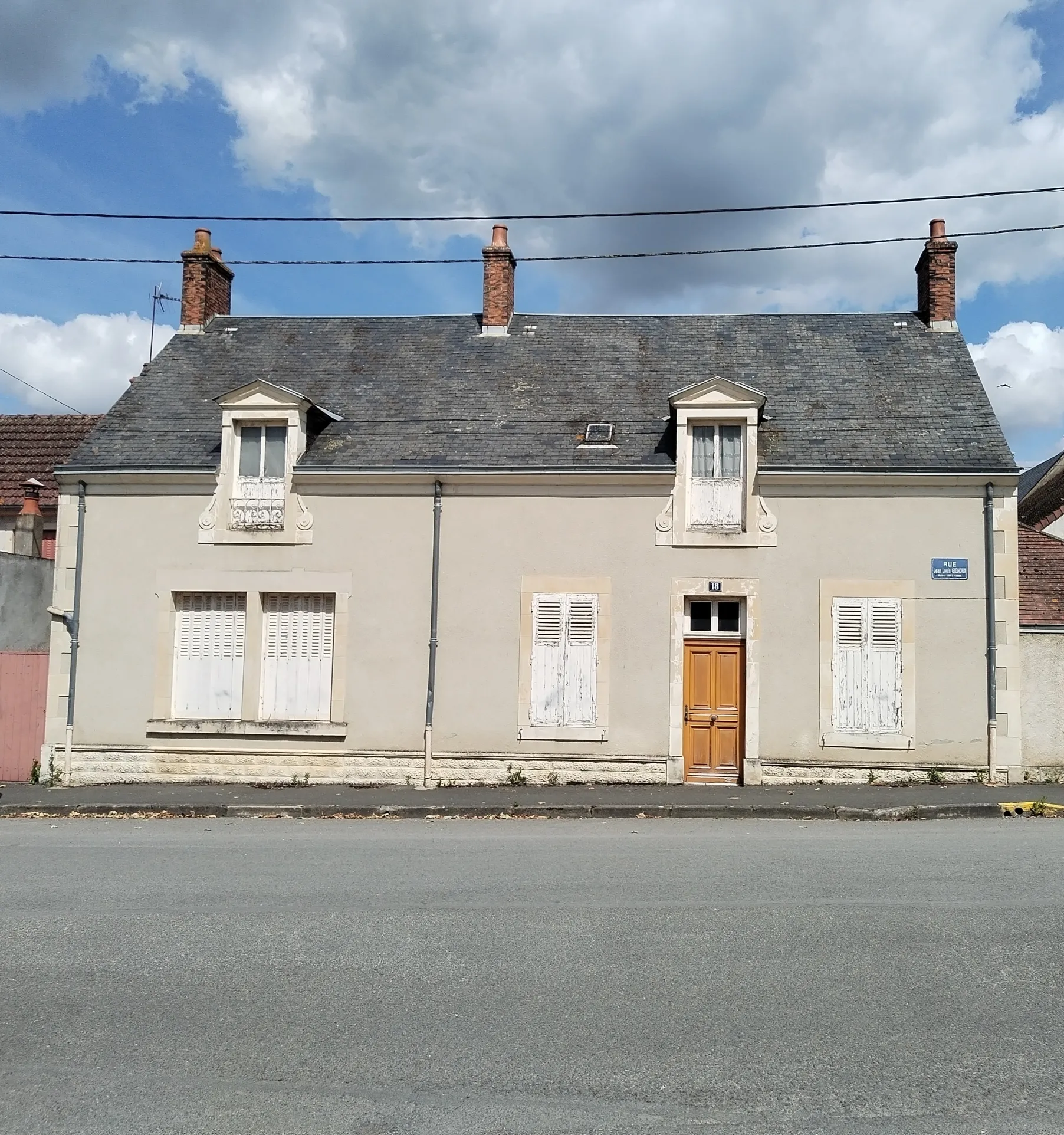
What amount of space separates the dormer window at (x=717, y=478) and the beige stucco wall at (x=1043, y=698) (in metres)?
4.17

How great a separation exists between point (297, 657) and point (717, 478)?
6.24 meters

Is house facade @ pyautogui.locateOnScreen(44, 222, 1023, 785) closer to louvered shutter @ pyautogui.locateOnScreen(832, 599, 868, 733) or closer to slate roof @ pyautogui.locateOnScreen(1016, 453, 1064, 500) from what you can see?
louvered shutter @ pyautogui.locateOnScreen(832, 599, 868, 733)

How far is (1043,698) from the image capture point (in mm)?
13836

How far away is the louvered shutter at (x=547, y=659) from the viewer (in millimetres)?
14070

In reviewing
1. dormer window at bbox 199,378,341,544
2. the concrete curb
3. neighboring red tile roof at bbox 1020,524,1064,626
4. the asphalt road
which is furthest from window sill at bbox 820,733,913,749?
dormer window at bbox 199,378,341,544

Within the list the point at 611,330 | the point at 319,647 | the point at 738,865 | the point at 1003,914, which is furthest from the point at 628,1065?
the point at 611,330

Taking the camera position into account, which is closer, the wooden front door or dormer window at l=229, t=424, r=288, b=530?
the wooden front door

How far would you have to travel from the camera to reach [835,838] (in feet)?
33.0

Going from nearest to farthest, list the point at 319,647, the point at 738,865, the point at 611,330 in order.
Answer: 1. the point at 738,865
2. the point at 319,647
3. the point at 611,330

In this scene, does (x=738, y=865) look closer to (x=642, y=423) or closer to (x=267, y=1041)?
(x=267, y=1041)

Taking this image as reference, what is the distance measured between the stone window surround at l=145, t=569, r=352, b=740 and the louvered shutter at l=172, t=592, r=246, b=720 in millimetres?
107

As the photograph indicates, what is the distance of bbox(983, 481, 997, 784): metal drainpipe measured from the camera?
1340cm

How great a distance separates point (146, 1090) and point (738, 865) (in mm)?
5340

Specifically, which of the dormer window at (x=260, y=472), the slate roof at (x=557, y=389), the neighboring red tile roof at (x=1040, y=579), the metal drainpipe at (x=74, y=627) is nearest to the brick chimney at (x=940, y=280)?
the slate roof at (x=557, y=389)
